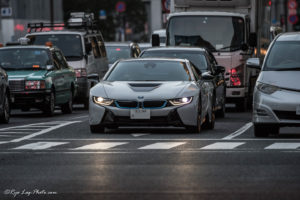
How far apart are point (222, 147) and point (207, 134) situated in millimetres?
3041

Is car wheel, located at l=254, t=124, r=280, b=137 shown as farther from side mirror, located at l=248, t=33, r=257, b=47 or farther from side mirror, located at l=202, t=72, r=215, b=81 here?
side mirror, located at l=248, t=33, r=257, b=47

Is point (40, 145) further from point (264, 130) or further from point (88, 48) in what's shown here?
point (88, 48)

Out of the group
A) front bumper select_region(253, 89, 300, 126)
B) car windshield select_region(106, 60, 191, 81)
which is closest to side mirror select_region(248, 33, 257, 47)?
car windshield select_region(106, 60, 191, 81)

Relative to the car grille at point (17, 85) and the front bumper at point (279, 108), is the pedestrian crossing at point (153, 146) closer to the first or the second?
the front bumper at point (279, 108)

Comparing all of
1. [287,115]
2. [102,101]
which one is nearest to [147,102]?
[102,101]

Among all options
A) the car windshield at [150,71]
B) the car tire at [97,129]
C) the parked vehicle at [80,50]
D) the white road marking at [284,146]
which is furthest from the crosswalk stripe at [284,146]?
the parked vehicle at [80,50]

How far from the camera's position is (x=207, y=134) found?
62.1 feet

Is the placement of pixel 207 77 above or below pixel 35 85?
above

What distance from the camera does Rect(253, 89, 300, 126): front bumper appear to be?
17484 mm

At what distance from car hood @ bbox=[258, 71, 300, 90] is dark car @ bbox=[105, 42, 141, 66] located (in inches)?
762

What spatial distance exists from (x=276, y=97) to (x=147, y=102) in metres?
2.20

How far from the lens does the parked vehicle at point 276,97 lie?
17516 millimetres

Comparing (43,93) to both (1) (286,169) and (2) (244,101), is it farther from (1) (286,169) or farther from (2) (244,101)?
(1) (286,169)

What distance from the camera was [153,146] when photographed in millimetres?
16047
